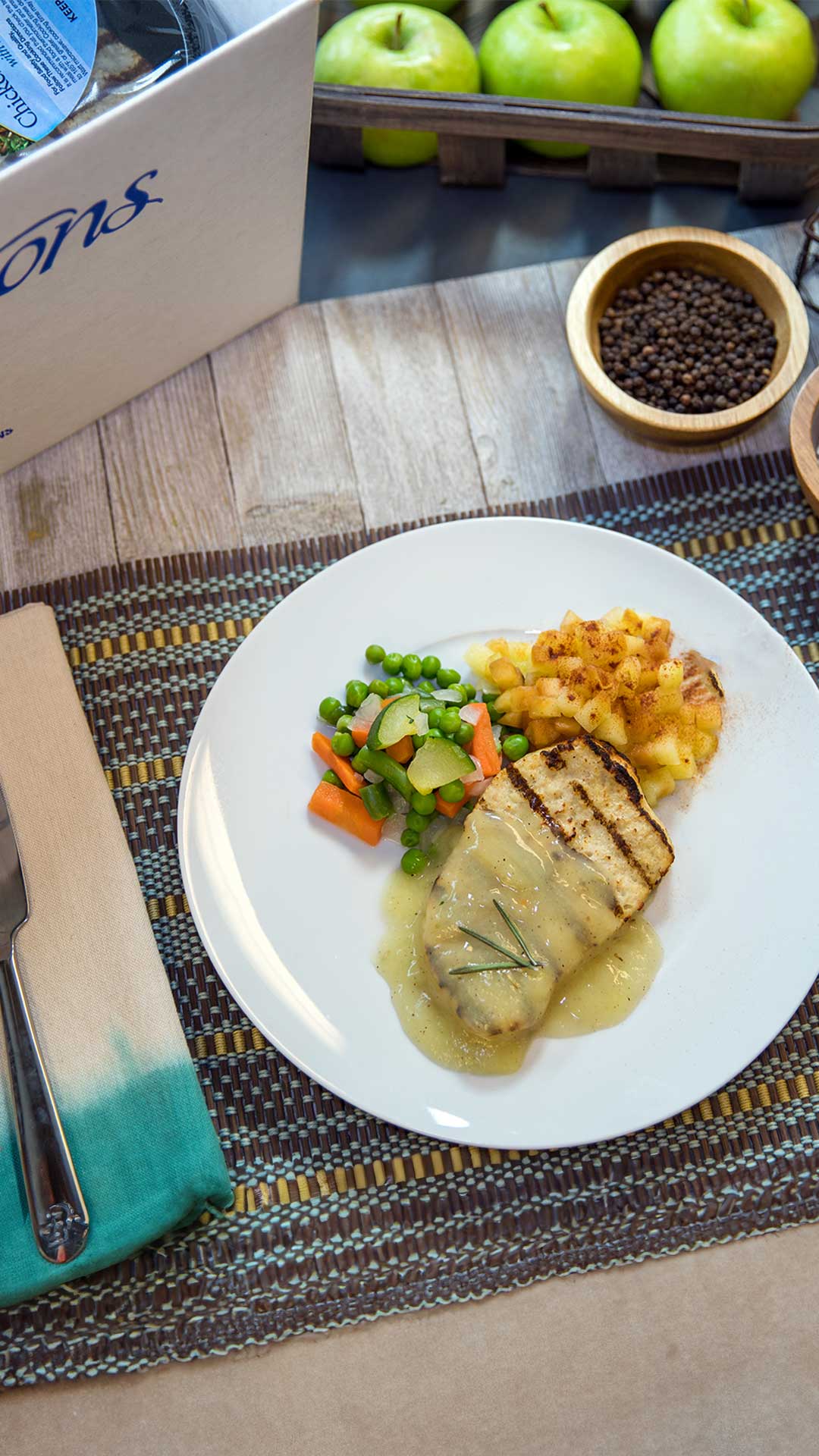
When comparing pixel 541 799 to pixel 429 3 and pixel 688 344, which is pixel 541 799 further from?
pixel 429 3

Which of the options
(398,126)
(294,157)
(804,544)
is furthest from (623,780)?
(398,126)

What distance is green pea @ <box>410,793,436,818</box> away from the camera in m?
2.70

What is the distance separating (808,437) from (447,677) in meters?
1.03

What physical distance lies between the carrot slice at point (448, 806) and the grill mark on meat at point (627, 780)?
32 cm

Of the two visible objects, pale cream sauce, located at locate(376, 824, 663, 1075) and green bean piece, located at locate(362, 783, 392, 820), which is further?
green bean piece, located at locate(362, 783, 392, 820)

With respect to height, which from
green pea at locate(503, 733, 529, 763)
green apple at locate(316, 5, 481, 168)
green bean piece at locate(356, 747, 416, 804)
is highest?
green apple at locate(316, 5, 481, 168)

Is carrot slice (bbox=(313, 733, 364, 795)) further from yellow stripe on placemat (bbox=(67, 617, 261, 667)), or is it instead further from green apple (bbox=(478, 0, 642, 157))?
green apple (bbox=(478, 0, 642, 157))

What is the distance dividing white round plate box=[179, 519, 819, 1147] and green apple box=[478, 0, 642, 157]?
1.24 metres

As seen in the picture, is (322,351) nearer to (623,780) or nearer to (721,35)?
(721,35)

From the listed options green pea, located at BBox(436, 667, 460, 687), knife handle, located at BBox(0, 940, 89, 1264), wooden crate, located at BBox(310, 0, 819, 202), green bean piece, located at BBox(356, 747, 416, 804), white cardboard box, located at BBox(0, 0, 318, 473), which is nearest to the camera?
white cardboard box, located at BBox(0, 0, 318, 473)

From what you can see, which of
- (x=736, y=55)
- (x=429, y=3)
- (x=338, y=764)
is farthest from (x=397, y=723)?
(x=429, y=3)

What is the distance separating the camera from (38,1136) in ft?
8.29

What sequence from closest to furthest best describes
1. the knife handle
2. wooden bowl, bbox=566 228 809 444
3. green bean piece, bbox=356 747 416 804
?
the knife handle → green bean piece, bbox=356 747 416 804 → wooden bowl, bbox=566 228 809 444

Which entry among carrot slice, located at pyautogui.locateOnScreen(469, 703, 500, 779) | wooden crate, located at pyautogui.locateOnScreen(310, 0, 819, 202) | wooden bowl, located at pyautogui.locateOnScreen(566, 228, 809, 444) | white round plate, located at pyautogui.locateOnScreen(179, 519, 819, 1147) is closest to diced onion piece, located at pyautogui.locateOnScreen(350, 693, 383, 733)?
white round plate, located at pyautogui.locateOnScreen(179, 519, 819, 1147)
